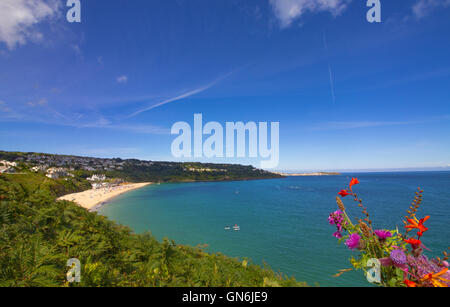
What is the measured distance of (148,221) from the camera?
39.3 metres

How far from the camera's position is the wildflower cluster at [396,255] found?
1239 mm

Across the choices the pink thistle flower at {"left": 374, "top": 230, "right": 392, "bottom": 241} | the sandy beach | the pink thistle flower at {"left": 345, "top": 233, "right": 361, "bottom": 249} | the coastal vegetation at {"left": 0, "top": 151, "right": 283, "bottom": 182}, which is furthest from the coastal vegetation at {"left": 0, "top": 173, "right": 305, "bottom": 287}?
the coastal vegetation at {"left": 0, "top": 151, "right": 283, "bottom": 182}

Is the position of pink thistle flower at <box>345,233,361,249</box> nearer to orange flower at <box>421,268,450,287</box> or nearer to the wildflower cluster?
the wildflower cluster

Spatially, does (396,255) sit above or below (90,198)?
above

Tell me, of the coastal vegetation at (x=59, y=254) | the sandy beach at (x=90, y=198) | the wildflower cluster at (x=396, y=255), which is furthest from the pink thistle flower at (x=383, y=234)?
the sandy beach at (x=90, y=198)

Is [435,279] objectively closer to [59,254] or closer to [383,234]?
[383,234]

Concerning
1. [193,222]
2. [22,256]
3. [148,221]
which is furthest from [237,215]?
[22,256]

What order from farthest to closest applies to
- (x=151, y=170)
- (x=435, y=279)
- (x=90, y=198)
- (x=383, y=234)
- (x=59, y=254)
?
(x=151, y=170)
(x=90, y=198)
(x=59, y=254)
(x=383, y=234)
(x=435, y=279)

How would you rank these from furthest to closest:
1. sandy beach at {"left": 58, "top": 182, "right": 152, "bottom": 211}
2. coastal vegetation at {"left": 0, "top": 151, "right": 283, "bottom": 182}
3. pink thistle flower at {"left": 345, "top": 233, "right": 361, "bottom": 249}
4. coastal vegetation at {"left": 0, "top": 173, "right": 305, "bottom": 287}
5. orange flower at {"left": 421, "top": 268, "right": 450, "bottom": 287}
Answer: coastal vegetation at {"left": 0, "top": 151, "right": 283, "bottom": 182}
sandy beach at {"left": 58, "top": 182, "right": 152, "bottom": 211}
coastal vegetation at {"left": 0, "top": 173, "right": 305, "bottom": 287}
pink thistle flower at {"left": 345, "top": 233, "right": 361, "bottom": 249}
orange flower at {"left": 421, "top": 268, "right": 450, "bottom": 287}

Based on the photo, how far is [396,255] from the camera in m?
1.31

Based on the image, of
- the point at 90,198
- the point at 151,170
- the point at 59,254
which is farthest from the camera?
the point at 151,170

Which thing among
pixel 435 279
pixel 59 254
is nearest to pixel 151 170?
pixel 59 254

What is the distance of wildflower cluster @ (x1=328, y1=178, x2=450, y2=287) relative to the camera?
4.07 ft
